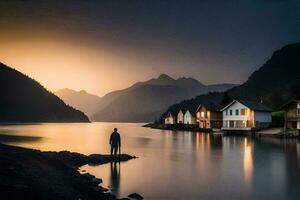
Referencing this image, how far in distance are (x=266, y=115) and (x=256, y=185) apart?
8129 cm

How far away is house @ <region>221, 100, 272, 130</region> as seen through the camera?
95062 mm

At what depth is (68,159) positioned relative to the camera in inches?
1396

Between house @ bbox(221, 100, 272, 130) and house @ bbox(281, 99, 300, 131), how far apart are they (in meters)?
Answer: 11.1

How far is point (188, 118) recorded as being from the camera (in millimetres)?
147125

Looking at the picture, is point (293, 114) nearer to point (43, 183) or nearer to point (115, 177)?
point (115, 177)

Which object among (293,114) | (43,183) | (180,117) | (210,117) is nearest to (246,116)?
(293,114)

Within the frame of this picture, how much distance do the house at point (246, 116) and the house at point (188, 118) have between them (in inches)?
1553

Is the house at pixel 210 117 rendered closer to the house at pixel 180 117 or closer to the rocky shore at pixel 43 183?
the house at pixel 180 117

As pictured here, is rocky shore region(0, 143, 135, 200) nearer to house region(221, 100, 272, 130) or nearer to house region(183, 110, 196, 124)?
house region(221, 100, 272, 130)

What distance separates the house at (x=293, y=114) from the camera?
81281 mm

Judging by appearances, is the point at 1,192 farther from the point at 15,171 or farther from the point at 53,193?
the point at 15,171

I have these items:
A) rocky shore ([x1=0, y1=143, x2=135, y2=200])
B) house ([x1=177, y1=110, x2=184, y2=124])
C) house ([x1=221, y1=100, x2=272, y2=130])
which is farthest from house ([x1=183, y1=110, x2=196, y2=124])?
rocky shore ([x1=0, y1=143, x2=135, y2=200])

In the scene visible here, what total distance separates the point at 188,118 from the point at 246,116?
2052 inches

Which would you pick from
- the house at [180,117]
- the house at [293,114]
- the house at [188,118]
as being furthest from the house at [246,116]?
the house at [180,117]
